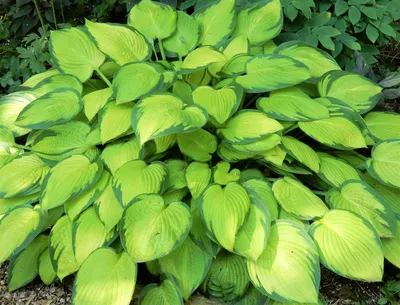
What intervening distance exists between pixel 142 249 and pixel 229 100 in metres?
0.71

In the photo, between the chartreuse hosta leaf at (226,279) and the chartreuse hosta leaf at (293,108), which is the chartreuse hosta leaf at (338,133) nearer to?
the chartreuse hosta leaf at (293,108)

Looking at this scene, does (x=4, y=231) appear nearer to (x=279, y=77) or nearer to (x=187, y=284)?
(x=187, y=284)

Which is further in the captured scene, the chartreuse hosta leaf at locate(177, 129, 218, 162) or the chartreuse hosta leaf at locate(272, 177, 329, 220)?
the chartreuse hosta leaf at locate(177, 129, 218, 162)

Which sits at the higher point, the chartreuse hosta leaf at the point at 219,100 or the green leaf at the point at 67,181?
the chartreuse hosta leaf at the point at 219,100

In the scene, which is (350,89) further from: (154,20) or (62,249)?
(62,249)

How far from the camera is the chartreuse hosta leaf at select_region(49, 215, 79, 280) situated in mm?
1832

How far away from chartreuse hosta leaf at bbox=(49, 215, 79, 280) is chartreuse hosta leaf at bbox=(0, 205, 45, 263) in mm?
75

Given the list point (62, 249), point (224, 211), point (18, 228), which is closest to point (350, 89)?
point (224, 211)

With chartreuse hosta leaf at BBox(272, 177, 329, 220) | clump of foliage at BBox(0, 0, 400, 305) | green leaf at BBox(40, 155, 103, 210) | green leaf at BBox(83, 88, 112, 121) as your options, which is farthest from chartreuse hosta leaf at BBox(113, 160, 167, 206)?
chartreuse hosta leaf at BBox(272, 177, 329, 220)

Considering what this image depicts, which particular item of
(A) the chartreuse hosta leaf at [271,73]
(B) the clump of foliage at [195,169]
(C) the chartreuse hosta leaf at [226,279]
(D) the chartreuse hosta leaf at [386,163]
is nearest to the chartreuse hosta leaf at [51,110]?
(B) the clump of foliage at [195,169]

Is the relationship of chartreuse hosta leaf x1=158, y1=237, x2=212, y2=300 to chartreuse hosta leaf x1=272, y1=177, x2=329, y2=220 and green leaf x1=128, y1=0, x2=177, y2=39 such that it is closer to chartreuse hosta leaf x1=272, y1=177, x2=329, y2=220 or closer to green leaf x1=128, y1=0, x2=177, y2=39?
chartreuse hosta leaf x1=272, y1=177, x2=329, y2=220

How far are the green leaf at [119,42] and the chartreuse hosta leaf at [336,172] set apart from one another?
940mm

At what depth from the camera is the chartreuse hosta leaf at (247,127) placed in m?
1.91

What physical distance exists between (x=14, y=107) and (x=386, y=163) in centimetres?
170
